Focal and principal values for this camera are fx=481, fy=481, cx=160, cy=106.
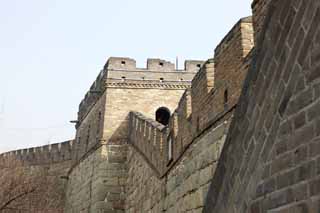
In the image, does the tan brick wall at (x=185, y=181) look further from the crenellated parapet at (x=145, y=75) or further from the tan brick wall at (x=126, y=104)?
the crenellated parapet at (x=145, y=75)

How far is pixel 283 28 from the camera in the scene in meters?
3.41

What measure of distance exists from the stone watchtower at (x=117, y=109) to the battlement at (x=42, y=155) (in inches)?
182

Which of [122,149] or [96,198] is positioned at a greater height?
[122,149]

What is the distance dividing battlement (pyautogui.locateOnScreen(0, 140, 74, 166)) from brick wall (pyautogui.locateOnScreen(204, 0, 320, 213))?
1547cm

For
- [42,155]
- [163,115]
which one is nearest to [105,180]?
[163,115]

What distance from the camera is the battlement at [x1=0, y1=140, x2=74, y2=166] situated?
63.0 feet

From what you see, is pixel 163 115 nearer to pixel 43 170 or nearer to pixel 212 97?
pixel 43 170

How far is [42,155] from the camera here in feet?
66.3

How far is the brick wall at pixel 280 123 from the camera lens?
2.96m

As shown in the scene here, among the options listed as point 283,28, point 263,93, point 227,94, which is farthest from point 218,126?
point 283,28

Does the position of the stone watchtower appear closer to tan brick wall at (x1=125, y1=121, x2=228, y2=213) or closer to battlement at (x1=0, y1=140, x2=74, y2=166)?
tan brick wall at (x1=125, y1=121, x2=228, y2=213)

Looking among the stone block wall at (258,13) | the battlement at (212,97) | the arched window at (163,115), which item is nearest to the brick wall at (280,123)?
the stone block wall at (258,13)

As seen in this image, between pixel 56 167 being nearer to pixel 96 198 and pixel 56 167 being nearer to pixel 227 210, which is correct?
pixel 96 198

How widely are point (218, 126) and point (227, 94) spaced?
1.34ft
